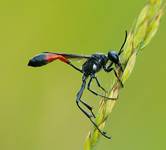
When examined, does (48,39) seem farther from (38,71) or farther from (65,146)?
(65,146)

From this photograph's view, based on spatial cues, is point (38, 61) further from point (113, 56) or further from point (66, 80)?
point (66, 80)

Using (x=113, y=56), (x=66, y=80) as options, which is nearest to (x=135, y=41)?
(x=113, y=56)

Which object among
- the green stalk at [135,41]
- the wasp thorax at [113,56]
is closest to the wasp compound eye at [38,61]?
the wasp thorax at [113,56]

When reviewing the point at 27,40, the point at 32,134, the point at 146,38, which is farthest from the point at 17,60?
the point at 146,38

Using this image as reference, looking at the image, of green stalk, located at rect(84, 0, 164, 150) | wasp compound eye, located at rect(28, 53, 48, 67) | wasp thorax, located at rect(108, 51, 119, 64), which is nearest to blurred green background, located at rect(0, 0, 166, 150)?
wasp thorax, located at rect(108, 51, 119, 64)

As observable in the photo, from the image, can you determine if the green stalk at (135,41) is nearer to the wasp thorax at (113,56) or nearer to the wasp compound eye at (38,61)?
the wasp compound eye at (38,61)

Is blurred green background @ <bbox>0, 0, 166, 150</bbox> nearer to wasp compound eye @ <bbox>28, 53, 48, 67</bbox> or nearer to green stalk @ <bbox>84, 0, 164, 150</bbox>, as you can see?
wasp compound eye @ <bbox>28, 53, 48, 67</bbox>
